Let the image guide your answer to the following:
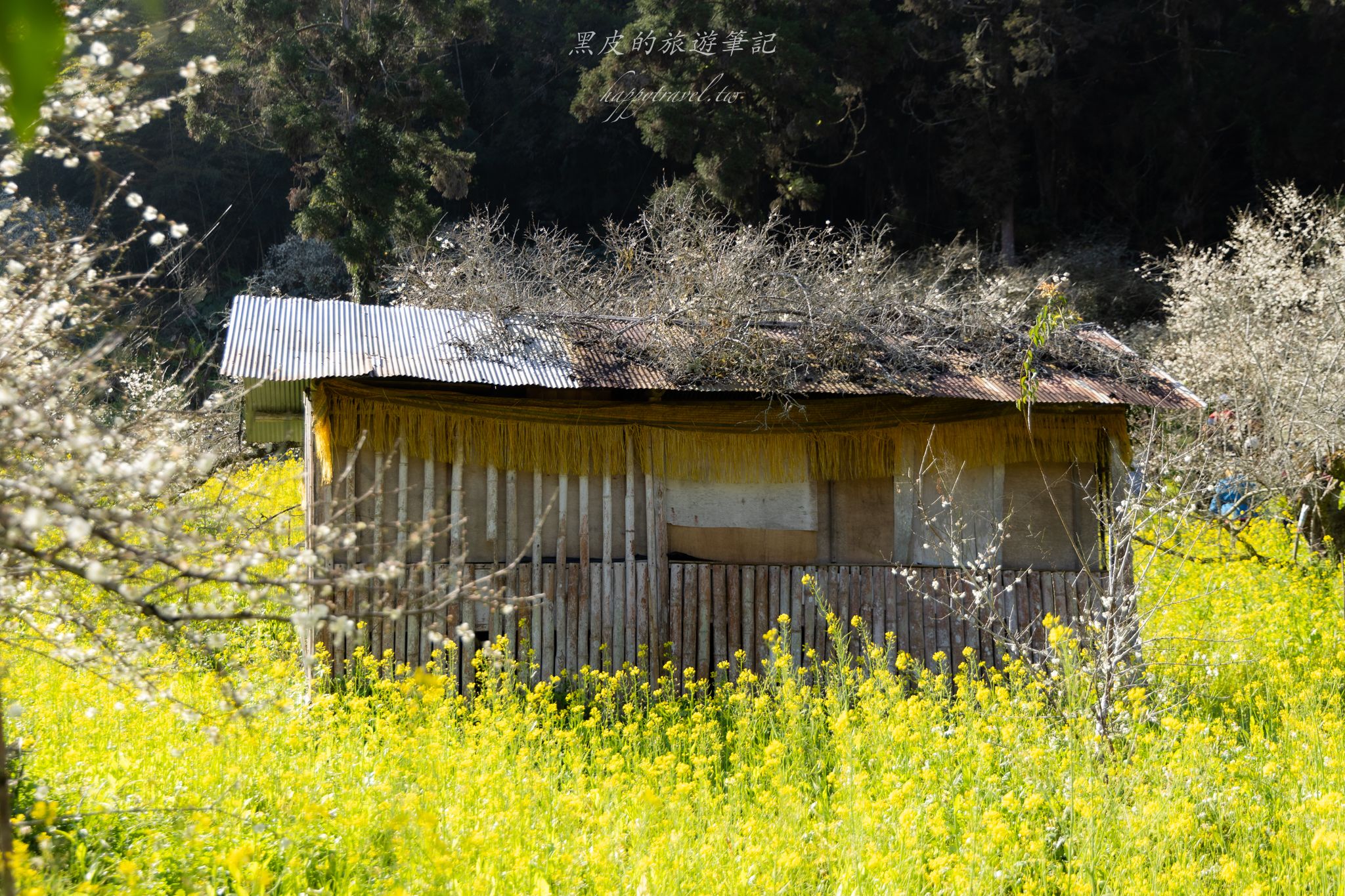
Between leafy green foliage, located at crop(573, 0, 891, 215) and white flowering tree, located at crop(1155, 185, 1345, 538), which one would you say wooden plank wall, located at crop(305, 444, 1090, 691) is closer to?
white flowering tree, located at crop(1155, 185, 1345, 538)

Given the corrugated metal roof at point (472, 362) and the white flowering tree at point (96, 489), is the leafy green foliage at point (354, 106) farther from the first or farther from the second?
the white flowering tree at point (96, 489)

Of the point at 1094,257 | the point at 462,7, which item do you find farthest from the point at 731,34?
the point at 1094,257

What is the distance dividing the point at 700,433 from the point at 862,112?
15386 mm

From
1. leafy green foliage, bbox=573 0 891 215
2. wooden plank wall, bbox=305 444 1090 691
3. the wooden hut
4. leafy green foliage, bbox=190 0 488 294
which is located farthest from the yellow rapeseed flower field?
leafy green foliage, bbox=573 0 891 215

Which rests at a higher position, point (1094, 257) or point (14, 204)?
point (1094, 257)

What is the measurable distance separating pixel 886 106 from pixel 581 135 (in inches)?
259

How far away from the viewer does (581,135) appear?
24.0m

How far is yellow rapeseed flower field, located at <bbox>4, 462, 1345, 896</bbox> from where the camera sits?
389cm

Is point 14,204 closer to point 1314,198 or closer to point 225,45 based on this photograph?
point 225,45

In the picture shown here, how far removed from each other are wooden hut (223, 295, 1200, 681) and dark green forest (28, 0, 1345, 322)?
10036mm

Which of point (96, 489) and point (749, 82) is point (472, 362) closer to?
point (96, 489)

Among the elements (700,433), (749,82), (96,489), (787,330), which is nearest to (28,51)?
(96,489)

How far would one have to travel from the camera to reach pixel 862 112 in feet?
70.9

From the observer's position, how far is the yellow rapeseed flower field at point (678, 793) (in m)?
3.89
